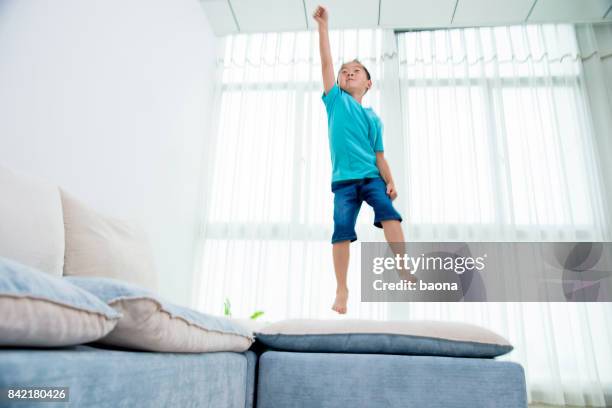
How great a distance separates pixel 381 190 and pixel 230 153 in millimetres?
1585

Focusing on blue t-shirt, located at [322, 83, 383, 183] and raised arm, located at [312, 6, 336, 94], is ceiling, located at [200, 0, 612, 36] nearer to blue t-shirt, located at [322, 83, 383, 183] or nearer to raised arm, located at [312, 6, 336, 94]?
raised arm, located at [312, 6, 336, 94]

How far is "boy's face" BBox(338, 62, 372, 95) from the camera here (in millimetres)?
2316

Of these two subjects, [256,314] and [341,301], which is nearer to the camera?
[341,301]

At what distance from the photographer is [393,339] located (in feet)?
3.25

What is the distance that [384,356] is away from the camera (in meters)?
0.96

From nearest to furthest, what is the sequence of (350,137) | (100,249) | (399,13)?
(100,249) < (350,137) < (399,13)

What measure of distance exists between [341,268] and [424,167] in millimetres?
1387

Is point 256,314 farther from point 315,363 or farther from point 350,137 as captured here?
point 315,363

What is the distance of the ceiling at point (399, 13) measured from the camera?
3209 millimetres

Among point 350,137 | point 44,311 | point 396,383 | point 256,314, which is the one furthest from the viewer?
point 256,314

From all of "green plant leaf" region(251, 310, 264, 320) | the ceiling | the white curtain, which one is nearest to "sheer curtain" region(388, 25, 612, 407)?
the white curtain

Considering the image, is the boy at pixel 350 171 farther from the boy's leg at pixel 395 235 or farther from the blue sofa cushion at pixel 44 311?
the blue sofa cushion at pixel 44 311

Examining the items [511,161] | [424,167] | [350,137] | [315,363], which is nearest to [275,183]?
[424,167]

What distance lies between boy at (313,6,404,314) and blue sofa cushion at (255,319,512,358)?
39.4 inches
